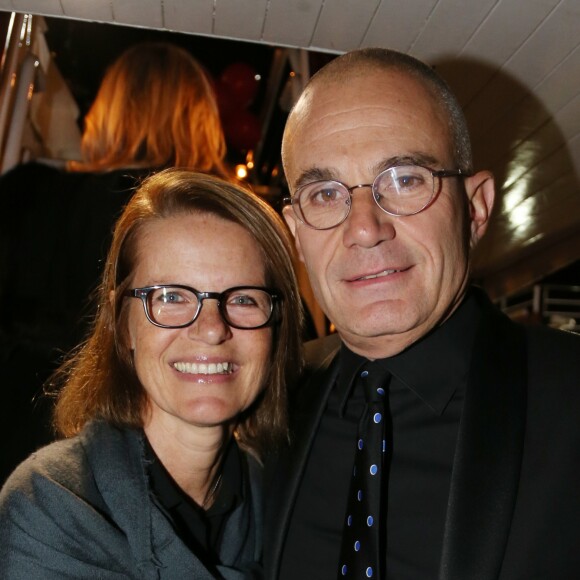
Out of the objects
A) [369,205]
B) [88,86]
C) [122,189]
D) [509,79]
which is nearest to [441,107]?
[369,205]

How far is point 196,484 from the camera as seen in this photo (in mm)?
2041

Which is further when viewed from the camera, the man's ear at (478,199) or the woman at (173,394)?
the man's ear at (478,199)

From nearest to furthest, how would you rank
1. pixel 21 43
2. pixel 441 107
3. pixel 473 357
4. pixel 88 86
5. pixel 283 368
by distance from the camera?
pixel 473 357 → pixel 441 107 → pixel 283 368 → pixel 21 43 → pixel 88 86

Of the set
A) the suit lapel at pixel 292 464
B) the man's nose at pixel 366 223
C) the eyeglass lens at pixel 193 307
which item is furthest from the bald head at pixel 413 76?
the suit lapel at pixel 292 464

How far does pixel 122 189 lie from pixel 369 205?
898 mm

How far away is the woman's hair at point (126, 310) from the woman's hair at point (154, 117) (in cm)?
32

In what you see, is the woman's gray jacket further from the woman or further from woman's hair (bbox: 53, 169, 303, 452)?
woman's hair (bbox: 53, 169, 303, 452)

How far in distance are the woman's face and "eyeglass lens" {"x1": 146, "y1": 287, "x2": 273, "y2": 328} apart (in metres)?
0.02

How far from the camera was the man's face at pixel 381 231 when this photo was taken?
66.7 inches

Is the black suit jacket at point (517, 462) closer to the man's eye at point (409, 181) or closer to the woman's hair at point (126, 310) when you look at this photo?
the man's eye at point (409, 181)

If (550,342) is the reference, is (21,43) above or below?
above

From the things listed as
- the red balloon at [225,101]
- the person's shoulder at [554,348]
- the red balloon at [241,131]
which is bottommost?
the person's shoulder at [554,348]

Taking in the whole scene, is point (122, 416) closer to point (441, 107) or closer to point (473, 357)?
point (473, 357)

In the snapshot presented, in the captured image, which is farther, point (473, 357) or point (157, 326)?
point (157, 326)
